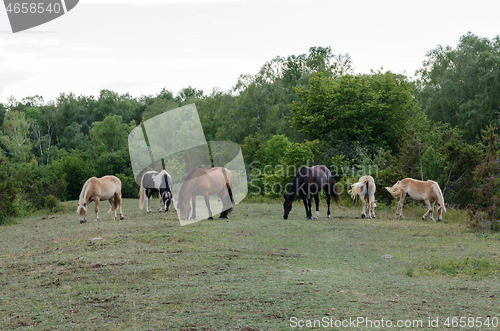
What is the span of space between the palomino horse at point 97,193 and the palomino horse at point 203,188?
3.15 metres

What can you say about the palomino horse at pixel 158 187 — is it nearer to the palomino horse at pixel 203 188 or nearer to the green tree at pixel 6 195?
the palomino horse at pixel 203 188

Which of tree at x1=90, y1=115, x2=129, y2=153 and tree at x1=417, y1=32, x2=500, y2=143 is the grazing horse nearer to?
tree at x1=417, y1=32, x2=500, y2=143

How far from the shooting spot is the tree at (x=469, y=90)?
35.6m

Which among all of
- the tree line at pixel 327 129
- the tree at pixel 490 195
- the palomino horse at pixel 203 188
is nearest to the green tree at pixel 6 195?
the tree line at pixel 327 129

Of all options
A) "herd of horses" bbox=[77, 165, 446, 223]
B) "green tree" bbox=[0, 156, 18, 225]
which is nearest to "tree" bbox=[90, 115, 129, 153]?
"green tree" bbox=[0, 156, 18, 225]

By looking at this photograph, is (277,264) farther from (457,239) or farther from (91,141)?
(91,141)

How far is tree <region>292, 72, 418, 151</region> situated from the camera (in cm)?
3145

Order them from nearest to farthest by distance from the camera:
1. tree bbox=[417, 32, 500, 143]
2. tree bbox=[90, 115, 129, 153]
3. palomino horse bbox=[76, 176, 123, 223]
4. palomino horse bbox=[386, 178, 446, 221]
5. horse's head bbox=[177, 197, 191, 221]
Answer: horse's head bbox=[177, 197, 191, 221], palomino horse bbox=[76, 176, 123, 223], palomino horse bbox=[386, 178, 446, 221], tree bbox=[417, 32, 500, 143], tree bbox=[90, 115, 129, 153]

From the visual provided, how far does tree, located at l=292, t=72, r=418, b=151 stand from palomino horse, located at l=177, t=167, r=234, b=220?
1497 cm

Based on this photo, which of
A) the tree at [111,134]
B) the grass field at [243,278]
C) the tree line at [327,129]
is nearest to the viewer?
the grass field at [243,278]

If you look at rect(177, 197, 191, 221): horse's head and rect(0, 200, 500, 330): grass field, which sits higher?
rect(177, 197, 191, 221): horse's head

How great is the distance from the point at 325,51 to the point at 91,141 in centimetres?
3434

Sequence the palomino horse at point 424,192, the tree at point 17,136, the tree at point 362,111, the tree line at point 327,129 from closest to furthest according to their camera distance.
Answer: the palomino horse at point 424,192, the tree line at point 327,129, the tree at point 362,111, the tree at point 17,136

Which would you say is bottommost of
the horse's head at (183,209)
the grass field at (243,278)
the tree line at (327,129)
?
the grass field at (243,278)
